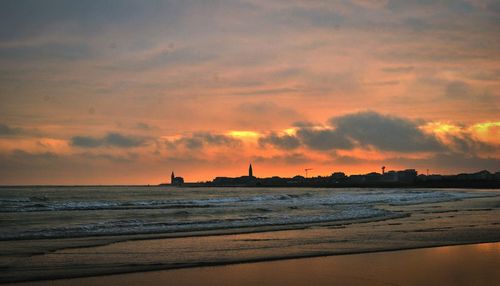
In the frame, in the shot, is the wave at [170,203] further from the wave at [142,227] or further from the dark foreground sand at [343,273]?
the dark foreground sand at [343,273]

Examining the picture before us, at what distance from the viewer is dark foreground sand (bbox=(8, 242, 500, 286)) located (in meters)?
9.97

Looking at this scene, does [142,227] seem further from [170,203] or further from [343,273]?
[170,203]

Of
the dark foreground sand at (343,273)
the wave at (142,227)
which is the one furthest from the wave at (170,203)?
the dark foreground sand at (343,273)

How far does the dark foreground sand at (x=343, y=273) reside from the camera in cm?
997

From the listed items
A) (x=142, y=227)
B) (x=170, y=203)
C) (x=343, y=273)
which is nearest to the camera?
(x=343, y=273)

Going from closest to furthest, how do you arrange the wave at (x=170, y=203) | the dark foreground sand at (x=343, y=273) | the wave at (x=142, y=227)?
the dark foreground sand at (x=343, y=273) → the wave at (x=142, y=227) → the wave at (x=170, y=203)

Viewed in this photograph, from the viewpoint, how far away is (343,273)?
1085 centimetres

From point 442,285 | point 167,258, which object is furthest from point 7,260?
point 442,285

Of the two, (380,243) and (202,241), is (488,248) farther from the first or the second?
(202,241)

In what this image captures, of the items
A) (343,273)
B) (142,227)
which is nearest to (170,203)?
(142,227)

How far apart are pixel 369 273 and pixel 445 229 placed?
35.9 ft

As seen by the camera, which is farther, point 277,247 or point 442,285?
point 277,247

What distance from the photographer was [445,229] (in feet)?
66.4

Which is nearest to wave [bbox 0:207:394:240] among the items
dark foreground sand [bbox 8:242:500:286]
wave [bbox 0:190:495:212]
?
dark foreground sand [bbox 8:242:500:286]
